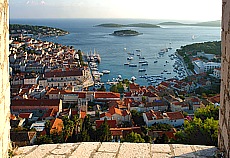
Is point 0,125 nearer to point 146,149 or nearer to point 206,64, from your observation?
point 146,149

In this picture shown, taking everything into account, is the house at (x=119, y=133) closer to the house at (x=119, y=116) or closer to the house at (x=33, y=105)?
the house at (x=119, y=116)

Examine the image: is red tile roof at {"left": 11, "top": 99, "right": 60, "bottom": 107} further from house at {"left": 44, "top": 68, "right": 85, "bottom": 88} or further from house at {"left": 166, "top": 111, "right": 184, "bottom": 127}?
house at {"left": 44, "top": 68, "right": 85, "bottom": 88}

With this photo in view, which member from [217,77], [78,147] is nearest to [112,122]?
[78,147]

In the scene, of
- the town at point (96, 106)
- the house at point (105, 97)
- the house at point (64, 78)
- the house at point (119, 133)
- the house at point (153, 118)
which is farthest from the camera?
the house at point (64, 78)

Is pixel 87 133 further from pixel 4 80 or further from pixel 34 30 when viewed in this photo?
pixel 34 30

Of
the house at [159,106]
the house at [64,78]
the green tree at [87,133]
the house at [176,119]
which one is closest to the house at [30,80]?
the house at [64,78]

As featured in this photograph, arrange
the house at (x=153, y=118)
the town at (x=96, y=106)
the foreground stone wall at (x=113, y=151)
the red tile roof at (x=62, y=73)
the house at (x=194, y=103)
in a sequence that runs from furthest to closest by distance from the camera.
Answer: the red tile roof at (x=62, y=73) → the house at (x=194, y=103) → the house at (x=153, y=118) → the town at (x=96, y=106) → the foreground stone wall at (x=113, y=151)
